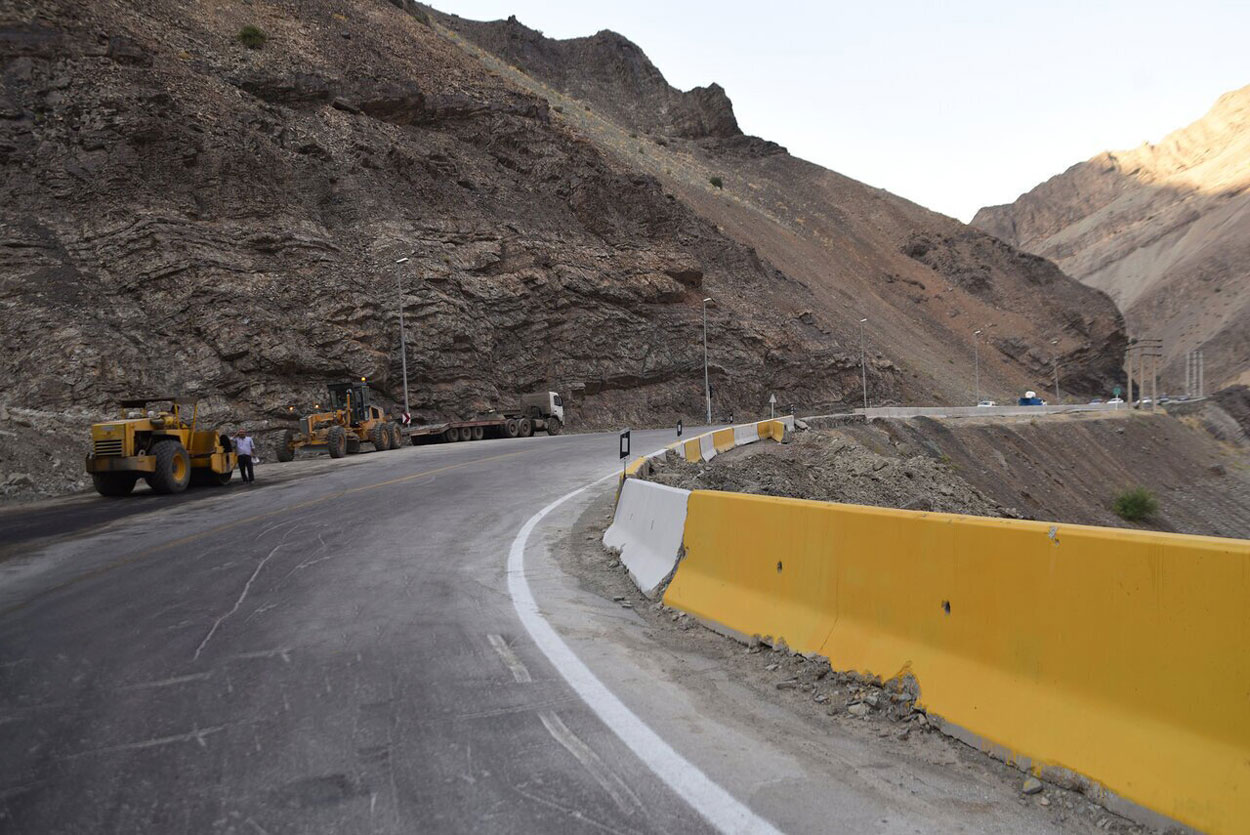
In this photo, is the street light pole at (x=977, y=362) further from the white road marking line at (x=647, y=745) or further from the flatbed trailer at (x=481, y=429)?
the white road marking line at (x=647, y=745)

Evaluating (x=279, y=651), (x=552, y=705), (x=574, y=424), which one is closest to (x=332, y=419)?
(x=574, y=424)

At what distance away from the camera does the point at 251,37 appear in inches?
1919

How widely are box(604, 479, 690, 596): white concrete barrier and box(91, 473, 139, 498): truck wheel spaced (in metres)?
13.5

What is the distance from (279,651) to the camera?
5727 millimetres

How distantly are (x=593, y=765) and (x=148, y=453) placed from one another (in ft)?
59.8

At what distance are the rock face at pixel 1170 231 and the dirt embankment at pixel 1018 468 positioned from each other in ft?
199

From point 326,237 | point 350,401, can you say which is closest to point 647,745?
point 350,401

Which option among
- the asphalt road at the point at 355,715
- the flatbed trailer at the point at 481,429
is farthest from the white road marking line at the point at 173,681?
the flatbed trailer at the point at 481,429

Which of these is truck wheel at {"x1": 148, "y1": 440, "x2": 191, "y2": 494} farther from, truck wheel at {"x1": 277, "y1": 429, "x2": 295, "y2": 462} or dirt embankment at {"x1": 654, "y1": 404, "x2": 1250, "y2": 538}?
dirt embankment at {"x1": 654, "y1": 404, "x2": 1250, "y2": 538}

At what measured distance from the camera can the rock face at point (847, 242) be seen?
7419 cm

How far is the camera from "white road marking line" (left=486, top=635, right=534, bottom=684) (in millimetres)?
4973

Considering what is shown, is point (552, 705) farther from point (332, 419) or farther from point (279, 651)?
point (332, 419)

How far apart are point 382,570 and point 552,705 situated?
186 inches

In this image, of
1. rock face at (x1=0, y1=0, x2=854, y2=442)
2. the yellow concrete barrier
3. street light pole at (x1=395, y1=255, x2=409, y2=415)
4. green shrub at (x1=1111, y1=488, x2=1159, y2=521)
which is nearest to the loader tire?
rock face at (x1=0, y1=0, x2=854, y2=442)
